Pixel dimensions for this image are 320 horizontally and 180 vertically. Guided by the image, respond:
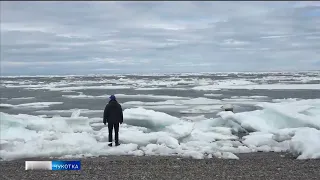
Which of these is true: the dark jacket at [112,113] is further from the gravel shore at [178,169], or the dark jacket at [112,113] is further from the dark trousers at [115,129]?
the gravel shore at [178,169]

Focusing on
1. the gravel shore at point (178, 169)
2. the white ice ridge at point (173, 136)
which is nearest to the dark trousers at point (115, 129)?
the white ice ridge at point (173, 136)

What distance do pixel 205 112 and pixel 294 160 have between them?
9.69 meters

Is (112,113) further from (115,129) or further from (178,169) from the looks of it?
(178,169)

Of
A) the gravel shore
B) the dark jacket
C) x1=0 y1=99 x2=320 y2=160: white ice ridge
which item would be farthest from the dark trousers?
the gravel shore

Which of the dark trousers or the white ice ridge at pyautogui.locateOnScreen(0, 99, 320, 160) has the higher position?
the dark trousers

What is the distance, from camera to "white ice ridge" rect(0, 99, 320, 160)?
9.27m

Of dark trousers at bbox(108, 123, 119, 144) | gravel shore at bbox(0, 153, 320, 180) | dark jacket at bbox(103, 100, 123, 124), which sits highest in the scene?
dark jacket at bbox(103, 100, 123, 124)

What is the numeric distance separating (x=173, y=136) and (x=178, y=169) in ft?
12.4

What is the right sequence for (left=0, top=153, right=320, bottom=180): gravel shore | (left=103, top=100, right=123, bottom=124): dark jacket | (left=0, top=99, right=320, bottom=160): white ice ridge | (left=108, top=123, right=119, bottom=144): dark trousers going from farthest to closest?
(left=108, top=123, right=119, bottom=144): dark trousers
(left=103, top=100, right=123, bottom=124): dark jacket
(left=0, top=99, right=320, bottom=160): white ice ridge
(left=0, top=153, right=320, bottom=180): gravel shore

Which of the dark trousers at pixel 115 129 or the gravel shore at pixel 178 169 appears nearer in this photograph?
the gravel shore at pixel 178 169

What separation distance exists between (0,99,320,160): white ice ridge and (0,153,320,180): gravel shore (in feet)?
2.07

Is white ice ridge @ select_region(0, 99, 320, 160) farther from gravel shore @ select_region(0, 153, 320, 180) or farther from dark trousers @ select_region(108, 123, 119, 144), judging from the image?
gravel shore @ select_region(0, 153, 320, 180)

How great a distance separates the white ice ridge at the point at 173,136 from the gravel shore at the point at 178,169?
63 cm

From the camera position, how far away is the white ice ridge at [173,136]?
927cm
